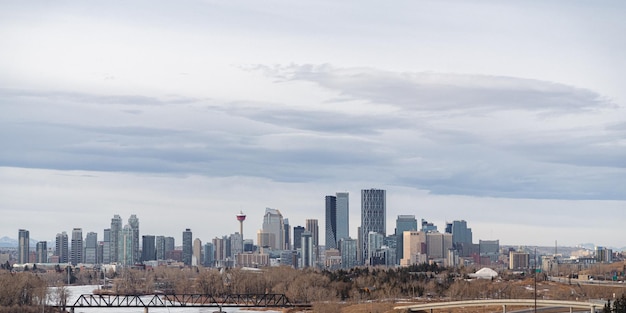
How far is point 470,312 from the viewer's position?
182 meters

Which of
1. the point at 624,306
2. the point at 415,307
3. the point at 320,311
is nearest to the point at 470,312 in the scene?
the point at 415,307

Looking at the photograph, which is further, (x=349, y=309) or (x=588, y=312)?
(x=349, y=309)

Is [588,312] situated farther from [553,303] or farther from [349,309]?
[349,309]

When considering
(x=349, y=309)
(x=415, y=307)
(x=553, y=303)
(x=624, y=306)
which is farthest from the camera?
(x=349, y=309)

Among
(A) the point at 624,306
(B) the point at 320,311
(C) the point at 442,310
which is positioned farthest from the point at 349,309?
(A) the point at 624,306

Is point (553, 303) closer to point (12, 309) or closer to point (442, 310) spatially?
point (442, 310)

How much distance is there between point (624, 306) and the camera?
12625 centimetres

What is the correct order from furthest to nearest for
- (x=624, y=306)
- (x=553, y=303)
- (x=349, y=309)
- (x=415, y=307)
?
(x=349, y=309) → (x=415, y=307) → (x=553, y=303) → (x=624, y=306)

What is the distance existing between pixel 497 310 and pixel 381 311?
18.8 meters

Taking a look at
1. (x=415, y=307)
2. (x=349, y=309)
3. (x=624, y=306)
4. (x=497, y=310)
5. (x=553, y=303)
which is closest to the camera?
(x=624, y=306)

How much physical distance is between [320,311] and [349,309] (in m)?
5.57

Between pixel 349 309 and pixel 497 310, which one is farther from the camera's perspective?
pixel 349 309

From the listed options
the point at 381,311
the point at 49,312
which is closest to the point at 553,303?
the point at 381,311

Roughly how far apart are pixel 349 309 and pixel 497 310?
28331mm
